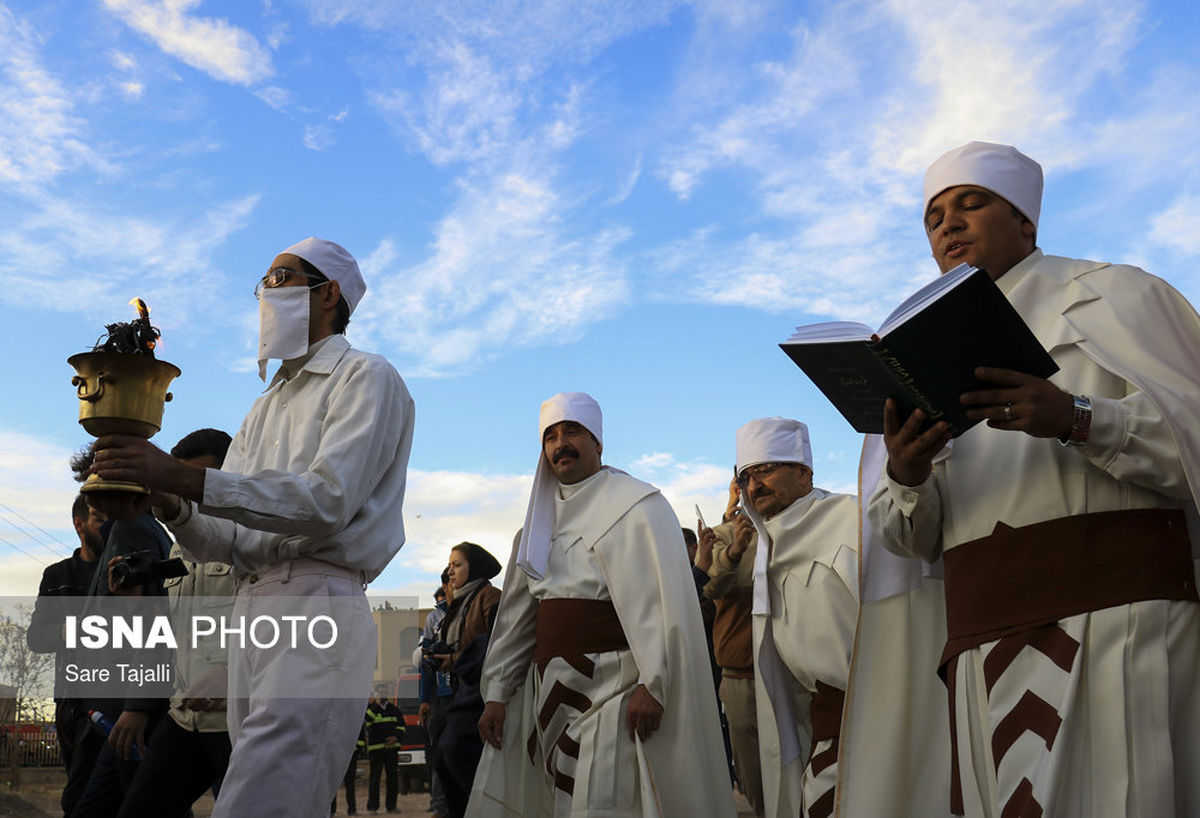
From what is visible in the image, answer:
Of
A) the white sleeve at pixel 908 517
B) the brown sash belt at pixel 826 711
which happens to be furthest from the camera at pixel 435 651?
the white sleeve at pixel 908 517

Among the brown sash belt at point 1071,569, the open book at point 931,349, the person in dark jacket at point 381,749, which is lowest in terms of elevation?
the person in dark jacket at point 381,749

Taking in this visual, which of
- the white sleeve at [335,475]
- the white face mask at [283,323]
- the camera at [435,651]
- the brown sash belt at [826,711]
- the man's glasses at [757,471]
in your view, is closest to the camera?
the white sleeve at [335,475]

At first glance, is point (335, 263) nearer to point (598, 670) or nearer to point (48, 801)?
point (598, 670)

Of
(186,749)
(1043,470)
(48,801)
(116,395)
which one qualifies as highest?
(116,395)

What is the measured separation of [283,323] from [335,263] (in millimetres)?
351

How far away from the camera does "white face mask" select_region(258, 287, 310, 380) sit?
13.5 feet

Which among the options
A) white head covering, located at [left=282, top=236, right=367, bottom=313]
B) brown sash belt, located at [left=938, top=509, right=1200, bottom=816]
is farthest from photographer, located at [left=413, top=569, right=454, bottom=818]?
brown sash belt, located at [left=938, top=509, right=1200, bottom=816]

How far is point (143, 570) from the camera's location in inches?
187

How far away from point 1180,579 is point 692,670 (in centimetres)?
330

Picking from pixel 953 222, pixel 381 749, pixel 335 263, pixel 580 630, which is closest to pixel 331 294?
pixel 335 263

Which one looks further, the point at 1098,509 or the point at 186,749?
the point at 186,749

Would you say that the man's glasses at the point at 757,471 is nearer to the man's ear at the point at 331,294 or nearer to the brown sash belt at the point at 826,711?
the brown sash belt at the point at 826,711

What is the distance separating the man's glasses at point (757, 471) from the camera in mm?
7034

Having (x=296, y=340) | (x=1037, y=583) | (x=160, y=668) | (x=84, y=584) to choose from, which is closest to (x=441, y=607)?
(x=84, y=584)
